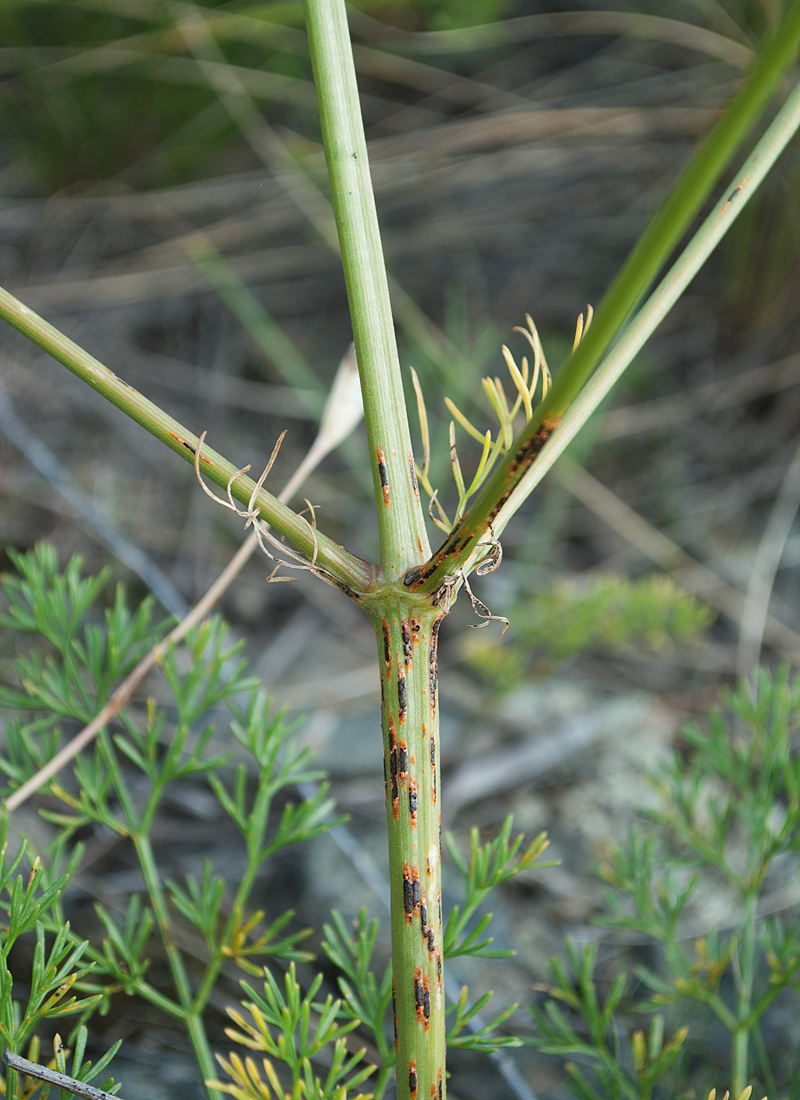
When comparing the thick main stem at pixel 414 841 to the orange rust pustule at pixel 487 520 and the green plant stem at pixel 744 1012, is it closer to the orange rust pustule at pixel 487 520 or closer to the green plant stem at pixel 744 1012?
the orange rust pustule at pixel 487 520

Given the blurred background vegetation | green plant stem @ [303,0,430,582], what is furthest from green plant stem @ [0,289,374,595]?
the blurred background vegetation

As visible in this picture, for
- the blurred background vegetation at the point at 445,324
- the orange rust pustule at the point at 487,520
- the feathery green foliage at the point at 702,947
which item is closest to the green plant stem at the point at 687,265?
the orange rust pustule at the point at 487,520

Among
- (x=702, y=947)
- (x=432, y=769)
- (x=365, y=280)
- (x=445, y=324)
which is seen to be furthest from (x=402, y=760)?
(x=445, y=324)

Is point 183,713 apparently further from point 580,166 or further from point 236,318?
point 580,166

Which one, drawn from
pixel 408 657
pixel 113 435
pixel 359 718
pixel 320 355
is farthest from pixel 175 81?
pixel 408 657

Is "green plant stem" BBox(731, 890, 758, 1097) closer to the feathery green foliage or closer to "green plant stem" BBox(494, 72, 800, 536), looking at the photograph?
the feathery green foliage

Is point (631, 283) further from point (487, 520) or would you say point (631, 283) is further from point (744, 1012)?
point (744, 1012)
